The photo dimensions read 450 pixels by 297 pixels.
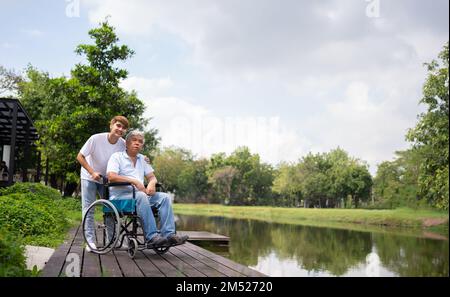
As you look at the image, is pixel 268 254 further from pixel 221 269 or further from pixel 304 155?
pixel 304 155

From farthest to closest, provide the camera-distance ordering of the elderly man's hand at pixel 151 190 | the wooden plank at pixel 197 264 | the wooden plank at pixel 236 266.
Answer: the elderly man's hand at pixel 151 190 → the wooden plank at pixel 197 264 → the wooden plank at pixel 236 266

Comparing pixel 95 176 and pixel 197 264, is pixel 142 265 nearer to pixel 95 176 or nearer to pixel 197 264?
pixel 197 264

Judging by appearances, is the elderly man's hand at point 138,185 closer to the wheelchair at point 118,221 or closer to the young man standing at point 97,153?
the wheelchair at point 118,221

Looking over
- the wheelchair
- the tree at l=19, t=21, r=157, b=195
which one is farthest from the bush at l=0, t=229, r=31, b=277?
the tree at l=19, t=21, r=157, b=195

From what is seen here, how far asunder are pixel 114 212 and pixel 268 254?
727 centimetres

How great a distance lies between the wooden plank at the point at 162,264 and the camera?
311 centimetres

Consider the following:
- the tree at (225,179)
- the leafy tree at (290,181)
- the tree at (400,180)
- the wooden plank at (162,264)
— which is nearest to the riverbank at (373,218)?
the tree at (400,180)

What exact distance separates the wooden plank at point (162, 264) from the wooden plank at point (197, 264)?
0.18 meters

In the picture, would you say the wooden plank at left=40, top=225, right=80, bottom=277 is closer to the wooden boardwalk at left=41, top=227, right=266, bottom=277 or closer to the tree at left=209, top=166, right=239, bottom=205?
the wooden boardwalk at left=41, top=227, right=266, bottom=277

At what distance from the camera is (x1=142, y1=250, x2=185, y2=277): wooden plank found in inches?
122

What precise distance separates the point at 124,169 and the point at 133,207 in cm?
39

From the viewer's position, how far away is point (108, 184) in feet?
12.7

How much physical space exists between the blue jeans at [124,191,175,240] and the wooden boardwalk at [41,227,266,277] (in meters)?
0.24

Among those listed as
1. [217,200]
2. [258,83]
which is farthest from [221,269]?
[217,200]
